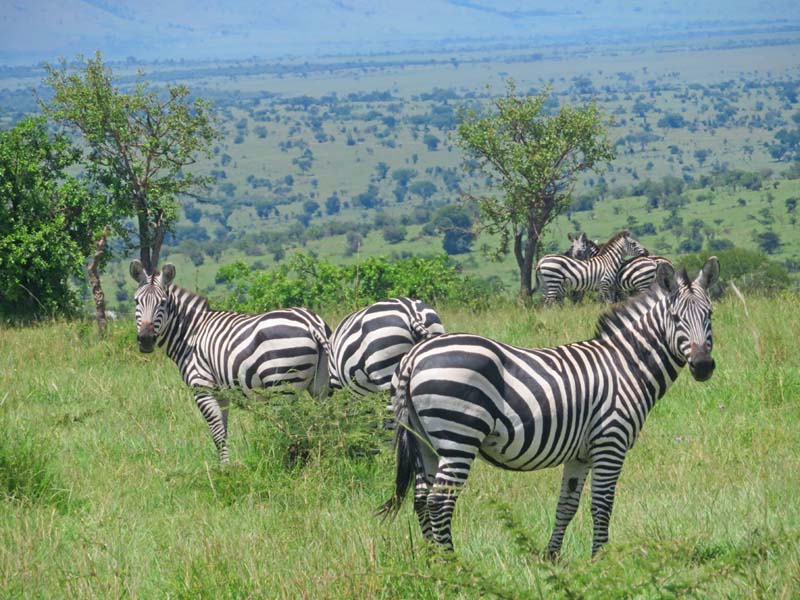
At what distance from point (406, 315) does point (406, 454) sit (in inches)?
94.6

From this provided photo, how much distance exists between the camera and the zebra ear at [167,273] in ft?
30.7

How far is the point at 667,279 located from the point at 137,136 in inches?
1008

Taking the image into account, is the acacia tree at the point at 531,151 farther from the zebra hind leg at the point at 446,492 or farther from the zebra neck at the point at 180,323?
the zebra hind leg at the point at 446,492

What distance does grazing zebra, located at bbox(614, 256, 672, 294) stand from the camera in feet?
58.1

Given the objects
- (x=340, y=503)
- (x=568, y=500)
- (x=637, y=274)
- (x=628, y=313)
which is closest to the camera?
(x=568, y=500)

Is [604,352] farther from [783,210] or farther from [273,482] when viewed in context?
[783,210]

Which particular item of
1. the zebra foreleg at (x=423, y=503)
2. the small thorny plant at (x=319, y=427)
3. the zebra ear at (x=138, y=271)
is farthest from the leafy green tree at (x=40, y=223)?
the zebra foreleg at (x=423, y=503)

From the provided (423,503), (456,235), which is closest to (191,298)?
(423,503)

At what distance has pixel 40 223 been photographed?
874 inches

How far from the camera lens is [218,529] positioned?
635 cm

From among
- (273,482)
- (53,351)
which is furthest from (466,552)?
(53,351)

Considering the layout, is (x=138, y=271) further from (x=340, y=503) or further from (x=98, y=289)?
(x=98, y=289)

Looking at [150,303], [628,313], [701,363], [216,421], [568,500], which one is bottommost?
[216,421]

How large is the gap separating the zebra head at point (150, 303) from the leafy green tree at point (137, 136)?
66.4ft
